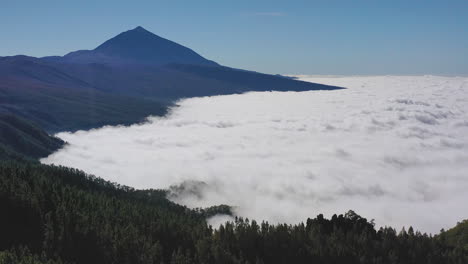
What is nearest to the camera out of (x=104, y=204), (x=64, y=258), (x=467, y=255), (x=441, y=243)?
(x=64, y=258)

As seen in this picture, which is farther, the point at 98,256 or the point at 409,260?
the point at 409,260

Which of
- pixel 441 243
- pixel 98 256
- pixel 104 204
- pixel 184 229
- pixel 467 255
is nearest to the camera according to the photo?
pixel 98 256

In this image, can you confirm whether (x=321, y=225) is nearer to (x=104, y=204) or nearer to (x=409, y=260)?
(x=409, y=260)

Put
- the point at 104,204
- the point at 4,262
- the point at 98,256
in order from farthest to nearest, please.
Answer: the point at 104,204
the point at 98,256
the point at 4,262

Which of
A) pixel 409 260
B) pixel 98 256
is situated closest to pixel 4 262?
pixel 98 256

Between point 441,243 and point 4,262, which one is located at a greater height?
point 4,262

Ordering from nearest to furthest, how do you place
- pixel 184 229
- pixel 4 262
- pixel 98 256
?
pixel 4 262 < pixel 98 256 < pixel 184 229

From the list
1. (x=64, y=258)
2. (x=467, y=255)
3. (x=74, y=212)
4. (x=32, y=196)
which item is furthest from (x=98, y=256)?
(x=467, y=255)

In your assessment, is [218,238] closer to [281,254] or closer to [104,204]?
[281,254]

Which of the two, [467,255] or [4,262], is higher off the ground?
[4,262]
